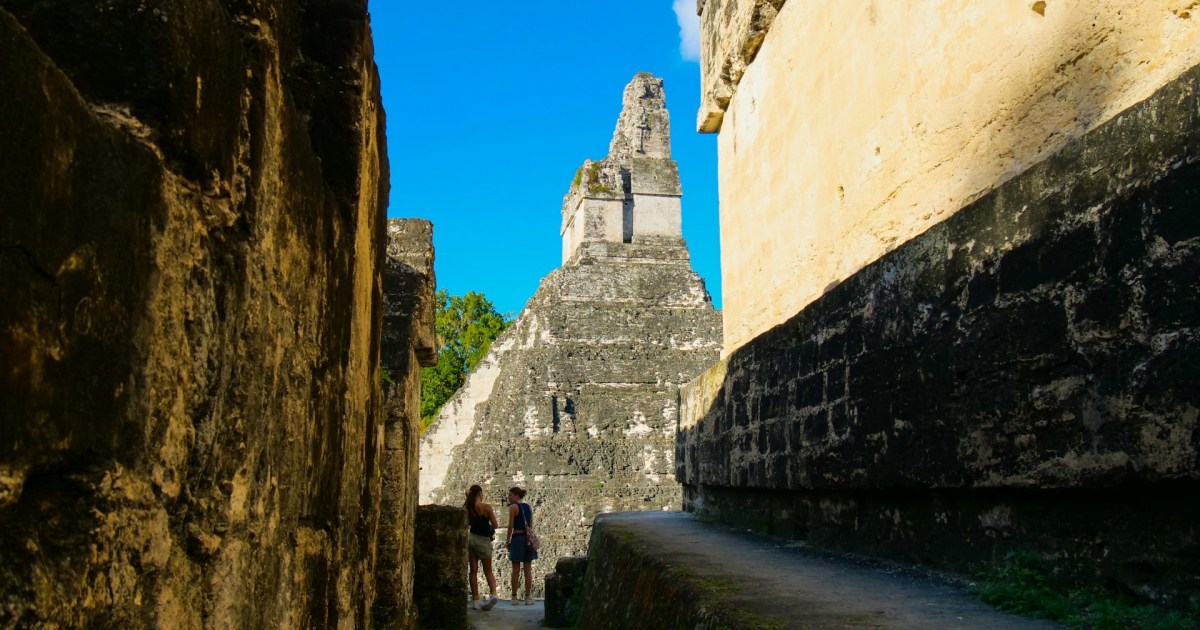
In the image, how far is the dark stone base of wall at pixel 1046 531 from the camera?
7.84ft

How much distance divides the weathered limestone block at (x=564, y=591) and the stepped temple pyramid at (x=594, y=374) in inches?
382

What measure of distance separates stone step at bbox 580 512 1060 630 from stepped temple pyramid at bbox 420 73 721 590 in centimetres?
1334

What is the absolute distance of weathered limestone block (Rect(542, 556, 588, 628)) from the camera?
27.5 feet

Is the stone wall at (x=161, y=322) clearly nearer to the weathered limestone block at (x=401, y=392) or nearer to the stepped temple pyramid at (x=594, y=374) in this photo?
the weathered limestone block at (x=401, y=392)

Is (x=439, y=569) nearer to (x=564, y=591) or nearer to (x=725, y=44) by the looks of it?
(x=564, y=591)

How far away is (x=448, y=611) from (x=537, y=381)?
14.5 meters

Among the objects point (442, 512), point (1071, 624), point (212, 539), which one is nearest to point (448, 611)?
point (442, 512)

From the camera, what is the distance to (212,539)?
1.49 metres

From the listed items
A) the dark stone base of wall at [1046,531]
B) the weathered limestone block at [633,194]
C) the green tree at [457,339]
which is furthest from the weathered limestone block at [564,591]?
the green tree at [457,339]

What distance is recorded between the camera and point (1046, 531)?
2895mm

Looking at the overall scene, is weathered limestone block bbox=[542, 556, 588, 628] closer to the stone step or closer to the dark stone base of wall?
the stone step

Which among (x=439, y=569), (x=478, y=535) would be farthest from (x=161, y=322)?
(x=478, y=535)

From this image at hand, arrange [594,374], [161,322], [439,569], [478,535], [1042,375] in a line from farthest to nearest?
[594,374]
[478,535]
[439,569]
[1042,375]
[161,322]

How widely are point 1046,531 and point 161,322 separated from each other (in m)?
2.55
